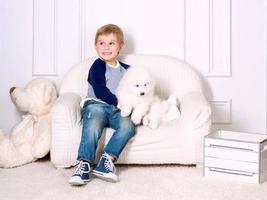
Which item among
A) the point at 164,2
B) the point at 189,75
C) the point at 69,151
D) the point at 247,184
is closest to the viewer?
the point at 247,184

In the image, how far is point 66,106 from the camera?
7.82ft

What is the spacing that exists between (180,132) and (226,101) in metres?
0.83

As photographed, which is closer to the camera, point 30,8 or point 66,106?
point 66,106

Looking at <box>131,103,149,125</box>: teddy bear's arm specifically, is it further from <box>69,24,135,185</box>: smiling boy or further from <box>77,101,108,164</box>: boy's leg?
<box>77,101,108,164</box>: boy's leg

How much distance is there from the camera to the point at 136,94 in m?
2.37

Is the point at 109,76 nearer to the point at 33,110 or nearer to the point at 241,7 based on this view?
the point at 33,110

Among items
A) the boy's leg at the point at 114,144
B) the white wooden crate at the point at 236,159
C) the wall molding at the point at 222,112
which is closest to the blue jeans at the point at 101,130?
the boy's leg at the point at 114,144

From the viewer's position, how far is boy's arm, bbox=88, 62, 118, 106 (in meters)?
2.48

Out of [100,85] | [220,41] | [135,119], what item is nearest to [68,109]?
[100,85]

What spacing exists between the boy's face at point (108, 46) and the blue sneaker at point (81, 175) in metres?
0.75

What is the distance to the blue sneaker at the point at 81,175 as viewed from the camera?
2088mm

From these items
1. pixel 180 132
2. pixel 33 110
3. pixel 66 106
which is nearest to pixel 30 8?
pixel 33 110

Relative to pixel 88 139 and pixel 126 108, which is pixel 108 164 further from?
pixel 126 108

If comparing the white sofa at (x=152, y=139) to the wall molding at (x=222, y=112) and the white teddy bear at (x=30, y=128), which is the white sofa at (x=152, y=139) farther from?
the wall molding at (x=222, y=112)
